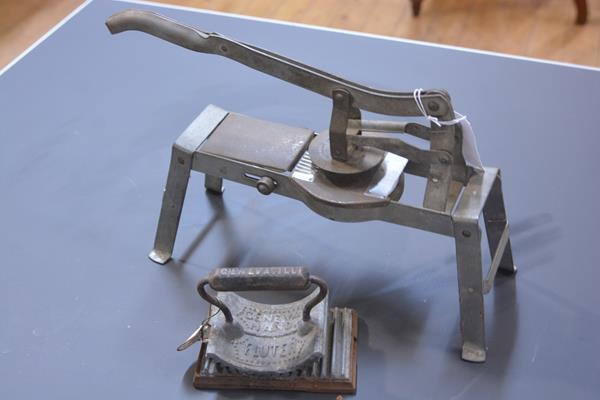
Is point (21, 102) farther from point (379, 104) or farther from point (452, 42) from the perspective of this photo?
point (452, 42)

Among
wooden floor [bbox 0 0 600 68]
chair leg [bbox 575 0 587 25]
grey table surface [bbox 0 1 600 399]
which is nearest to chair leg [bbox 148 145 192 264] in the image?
grey table surface [bbox 0 1 600 399]

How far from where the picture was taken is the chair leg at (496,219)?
150 cm

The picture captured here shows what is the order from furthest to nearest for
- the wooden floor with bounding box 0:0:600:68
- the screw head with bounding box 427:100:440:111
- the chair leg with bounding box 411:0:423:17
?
1. the chair leg with bounding box 411:0:423:17
2. the wooden floor with bounding box 0:0:600:68
3. the screw head with bounding box 427:100:440:111

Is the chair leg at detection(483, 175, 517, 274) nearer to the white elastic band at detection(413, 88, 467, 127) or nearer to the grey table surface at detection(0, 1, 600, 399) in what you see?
the grey table surface at detection(0, 1, 600, 399)

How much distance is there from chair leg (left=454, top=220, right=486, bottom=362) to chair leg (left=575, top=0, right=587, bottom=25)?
5.41 ft

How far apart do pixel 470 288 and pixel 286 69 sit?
467mm

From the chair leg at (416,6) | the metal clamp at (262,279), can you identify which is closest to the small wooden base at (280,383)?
the metal clamp at (262,279)

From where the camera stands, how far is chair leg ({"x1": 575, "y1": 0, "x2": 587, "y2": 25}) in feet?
8.98

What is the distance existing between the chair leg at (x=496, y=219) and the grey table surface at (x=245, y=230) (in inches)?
2.5

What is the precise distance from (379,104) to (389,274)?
0.39 meters

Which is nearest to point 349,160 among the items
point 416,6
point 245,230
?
point 245,230

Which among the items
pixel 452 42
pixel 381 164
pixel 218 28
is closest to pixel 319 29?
pixel 218 28

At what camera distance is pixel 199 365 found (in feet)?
4.74

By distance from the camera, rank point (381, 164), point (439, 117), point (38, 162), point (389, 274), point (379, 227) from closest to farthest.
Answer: point (439, 117)
point (381, 164)
point (389, 274)
point (379, 227)
point (38, 162)
